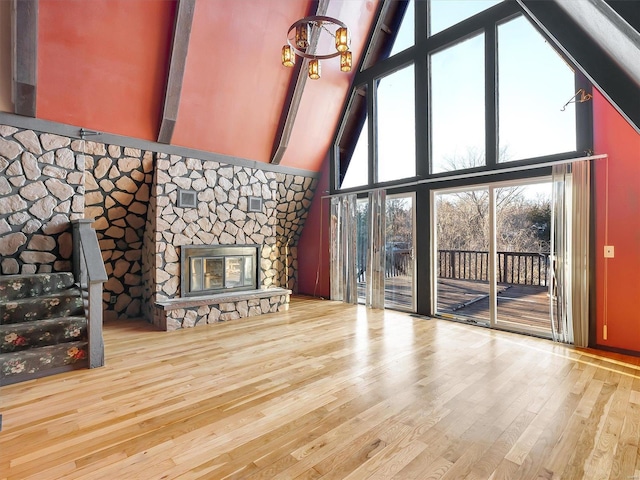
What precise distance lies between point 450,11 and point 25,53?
5.30 m

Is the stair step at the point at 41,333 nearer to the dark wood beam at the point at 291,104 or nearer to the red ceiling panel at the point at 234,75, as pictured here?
the red ceiling panel at the point at 234,75

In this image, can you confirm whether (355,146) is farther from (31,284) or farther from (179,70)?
(31,284)

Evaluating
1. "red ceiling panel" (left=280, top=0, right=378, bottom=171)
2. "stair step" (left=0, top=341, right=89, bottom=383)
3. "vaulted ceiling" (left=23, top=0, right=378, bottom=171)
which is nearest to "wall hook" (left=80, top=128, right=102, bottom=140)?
"vaulted ceiling" (left=23, top=0, right=378, bottom=171)

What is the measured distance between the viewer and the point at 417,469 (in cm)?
167

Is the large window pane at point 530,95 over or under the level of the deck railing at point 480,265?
over

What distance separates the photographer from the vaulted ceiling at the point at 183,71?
11.3 ft

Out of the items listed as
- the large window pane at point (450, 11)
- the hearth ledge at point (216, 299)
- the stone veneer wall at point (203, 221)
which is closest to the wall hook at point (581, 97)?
the large window pane at point (450, 11)

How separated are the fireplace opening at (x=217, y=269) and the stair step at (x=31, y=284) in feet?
4.53

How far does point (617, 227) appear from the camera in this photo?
338 centimetres

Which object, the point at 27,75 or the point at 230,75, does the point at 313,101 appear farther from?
the point at 27,75

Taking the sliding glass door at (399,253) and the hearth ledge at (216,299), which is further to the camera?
the sliding glass door at (399,253)

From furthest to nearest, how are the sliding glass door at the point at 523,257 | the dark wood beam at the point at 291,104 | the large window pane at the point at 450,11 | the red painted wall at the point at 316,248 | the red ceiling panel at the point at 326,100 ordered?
1. the red painted wall at the point at 316,248
2. the red ceiling panel at the point at 326,100
3. the dark wood beam at the point at 291,104
4. the large window pane at the point at 450,11
5. the sliding glass door at the point at 523,257

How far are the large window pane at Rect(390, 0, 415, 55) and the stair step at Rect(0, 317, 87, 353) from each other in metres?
5.82

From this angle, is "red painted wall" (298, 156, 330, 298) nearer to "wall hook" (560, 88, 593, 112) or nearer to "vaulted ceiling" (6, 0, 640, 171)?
"vaulted ceiling" (6, 0, 640, 171)
